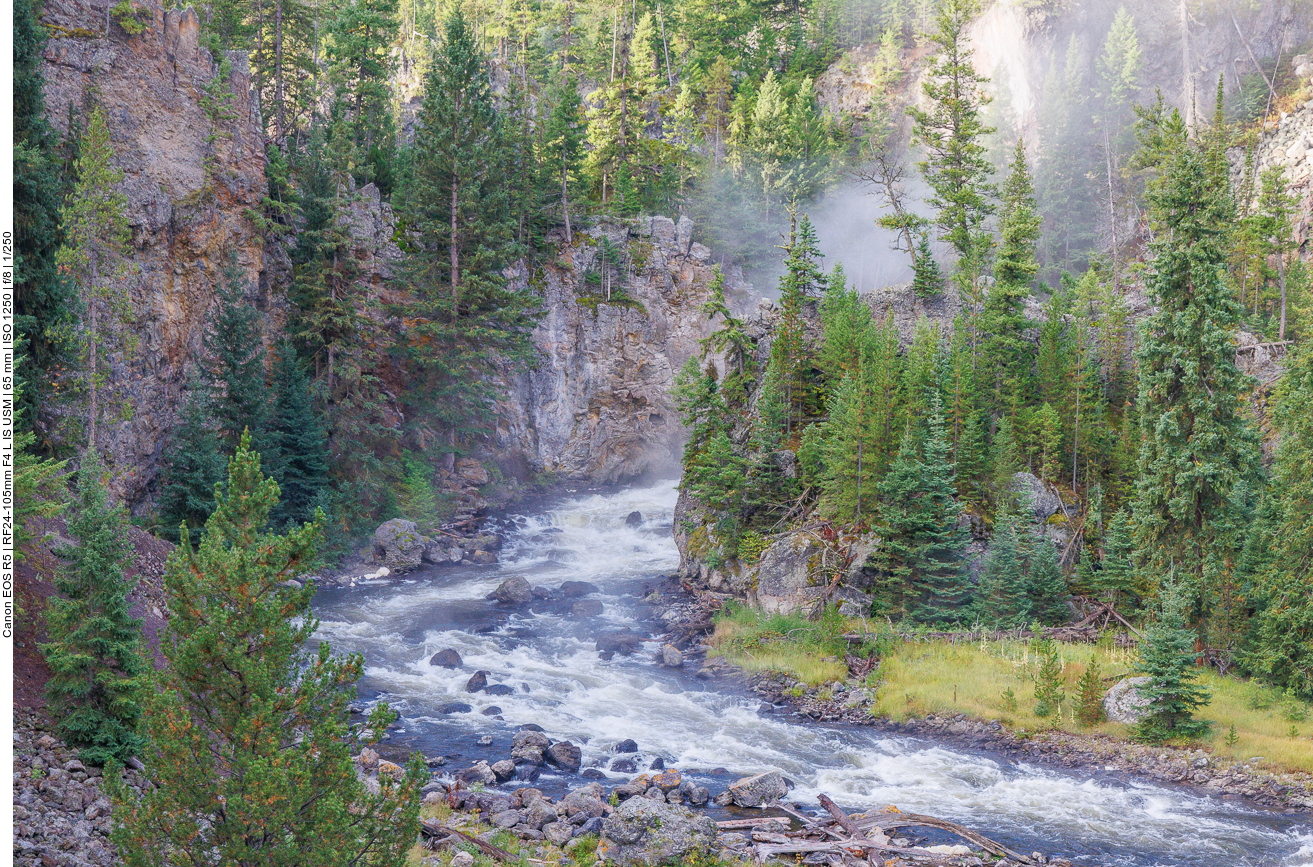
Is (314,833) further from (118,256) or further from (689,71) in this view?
(689,71)

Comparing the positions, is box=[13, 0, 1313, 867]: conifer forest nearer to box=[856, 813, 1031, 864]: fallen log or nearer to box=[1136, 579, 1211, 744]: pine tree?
box=[1136, 579, 1211, 744]: pine tree

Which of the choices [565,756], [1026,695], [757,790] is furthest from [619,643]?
[1026,695]

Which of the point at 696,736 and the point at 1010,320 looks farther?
the point at 1010,320

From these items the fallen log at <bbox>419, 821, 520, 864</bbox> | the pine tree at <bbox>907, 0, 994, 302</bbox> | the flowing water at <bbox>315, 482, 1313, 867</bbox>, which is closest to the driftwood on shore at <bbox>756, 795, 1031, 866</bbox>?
the flowing water at <bbox>315, 482, 1313, 867</bbox>

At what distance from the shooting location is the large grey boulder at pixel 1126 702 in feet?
67.9

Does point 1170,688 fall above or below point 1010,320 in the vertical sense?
below

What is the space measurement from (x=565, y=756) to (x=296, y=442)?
2315 cm

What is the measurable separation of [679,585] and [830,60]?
66.4 metres

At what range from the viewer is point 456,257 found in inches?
1764

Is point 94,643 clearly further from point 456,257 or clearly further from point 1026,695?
point 456,257

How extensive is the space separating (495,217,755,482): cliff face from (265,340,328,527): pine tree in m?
15.4

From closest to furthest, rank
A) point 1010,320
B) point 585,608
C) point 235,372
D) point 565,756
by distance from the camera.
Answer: point 565,756 → point 585,608 → point 235,372 → point 1010,320

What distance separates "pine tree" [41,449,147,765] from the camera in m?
12.3

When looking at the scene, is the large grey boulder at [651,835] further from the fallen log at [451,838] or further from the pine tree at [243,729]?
the pine tree at [243,729]
